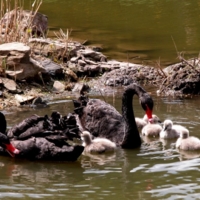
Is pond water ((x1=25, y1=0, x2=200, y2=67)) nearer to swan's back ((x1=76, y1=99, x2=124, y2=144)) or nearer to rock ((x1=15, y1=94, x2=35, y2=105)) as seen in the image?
rock ((x1=15, y1=94, x2=35, y2=105))

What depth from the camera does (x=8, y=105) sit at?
34.8 ft

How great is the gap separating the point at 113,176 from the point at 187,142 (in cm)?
128

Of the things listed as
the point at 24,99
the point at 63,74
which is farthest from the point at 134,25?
the point at 24,99

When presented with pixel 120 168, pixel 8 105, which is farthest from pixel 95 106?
pixel 8 105

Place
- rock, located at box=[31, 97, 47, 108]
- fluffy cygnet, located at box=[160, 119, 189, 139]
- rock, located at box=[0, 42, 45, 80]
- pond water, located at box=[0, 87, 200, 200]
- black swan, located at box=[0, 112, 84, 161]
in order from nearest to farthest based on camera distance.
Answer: pond water, located at box=[0, 87, 200, 200]
black swan, located at box=[0, 112, 84, 161]
fluffy cygnet, located at box=[160, 119, 189, 139]
rock, located at box=[31, 97, 47, 108]
rock, located at box=[0, 42, 45, 80]

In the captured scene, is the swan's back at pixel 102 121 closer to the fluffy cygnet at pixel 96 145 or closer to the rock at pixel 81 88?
the fluffy cygnet at pixel 96 145

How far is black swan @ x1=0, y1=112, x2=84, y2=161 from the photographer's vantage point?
7621 millimetres

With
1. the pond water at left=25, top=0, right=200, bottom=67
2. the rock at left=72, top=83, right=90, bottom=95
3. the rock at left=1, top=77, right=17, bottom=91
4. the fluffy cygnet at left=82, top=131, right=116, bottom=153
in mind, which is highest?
the pond water at left=25, top=0, right=200, bottom=67

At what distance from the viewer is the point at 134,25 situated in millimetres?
19078

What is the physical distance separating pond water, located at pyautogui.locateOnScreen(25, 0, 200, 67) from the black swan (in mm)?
6123

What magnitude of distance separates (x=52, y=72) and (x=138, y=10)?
9.63m

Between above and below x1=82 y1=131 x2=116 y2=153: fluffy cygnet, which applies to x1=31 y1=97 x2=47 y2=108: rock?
above

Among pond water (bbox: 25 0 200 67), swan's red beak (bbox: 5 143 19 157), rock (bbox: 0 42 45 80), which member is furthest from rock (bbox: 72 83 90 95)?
swan's red beak (bbox: 5 143 19 157)

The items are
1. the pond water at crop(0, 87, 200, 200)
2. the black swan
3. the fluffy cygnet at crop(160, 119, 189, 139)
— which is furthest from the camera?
the fluffy cygnet at crop(160, 119, 189, 139)
